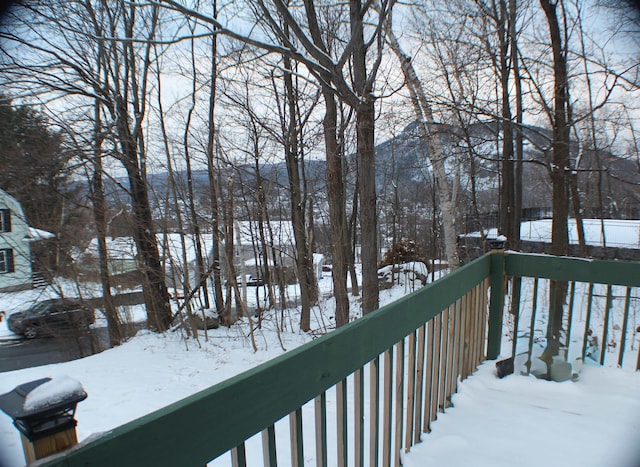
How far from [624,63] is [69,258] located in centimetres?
1302

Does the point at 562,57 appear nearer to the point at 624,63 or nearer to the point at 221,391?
the point at 624,63

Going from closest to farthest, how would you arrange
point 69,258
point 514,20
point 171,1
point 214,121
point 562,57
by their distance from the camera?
point 171,1
point 562,57
point 514,20
point 69,258
point 214,121

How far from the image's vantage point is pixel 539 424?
2178 mm

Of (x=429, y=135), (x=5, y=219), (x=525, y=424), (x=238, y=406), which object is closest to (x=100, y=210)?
(x=5, y=219)

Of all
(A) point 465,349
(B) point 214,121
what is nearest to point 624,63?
(A) point 465,349

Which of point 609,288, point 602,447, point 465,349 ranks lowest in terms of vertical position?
point 602,447

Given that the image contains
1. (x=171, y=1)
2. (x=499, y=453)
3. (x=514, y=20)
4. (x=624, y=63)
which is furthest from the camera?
(x=514, y=20)

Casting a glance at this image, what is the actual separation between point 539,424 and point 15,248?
38.6 ft

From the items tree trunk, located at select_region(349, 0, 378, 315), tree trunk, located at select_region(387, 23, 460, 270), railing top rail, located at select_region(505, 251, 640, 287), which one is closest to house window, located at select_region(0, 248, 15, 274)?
tree trunk, located at select_region(349, 0, 378, 315)

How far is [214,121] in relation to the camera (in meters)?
11.0

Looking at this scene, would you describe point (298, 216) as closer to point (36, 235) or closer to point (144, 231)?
point (144, 231)

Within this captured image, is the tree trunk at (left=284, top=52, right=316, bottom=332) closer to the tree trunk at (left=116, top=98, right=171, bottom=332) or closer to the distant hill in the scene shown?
the distant hill

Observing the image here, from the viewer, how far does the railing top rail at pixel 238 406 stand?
2.46 feet

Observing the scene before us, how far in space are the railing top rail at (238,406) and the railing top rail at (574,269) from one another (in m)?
1.84
